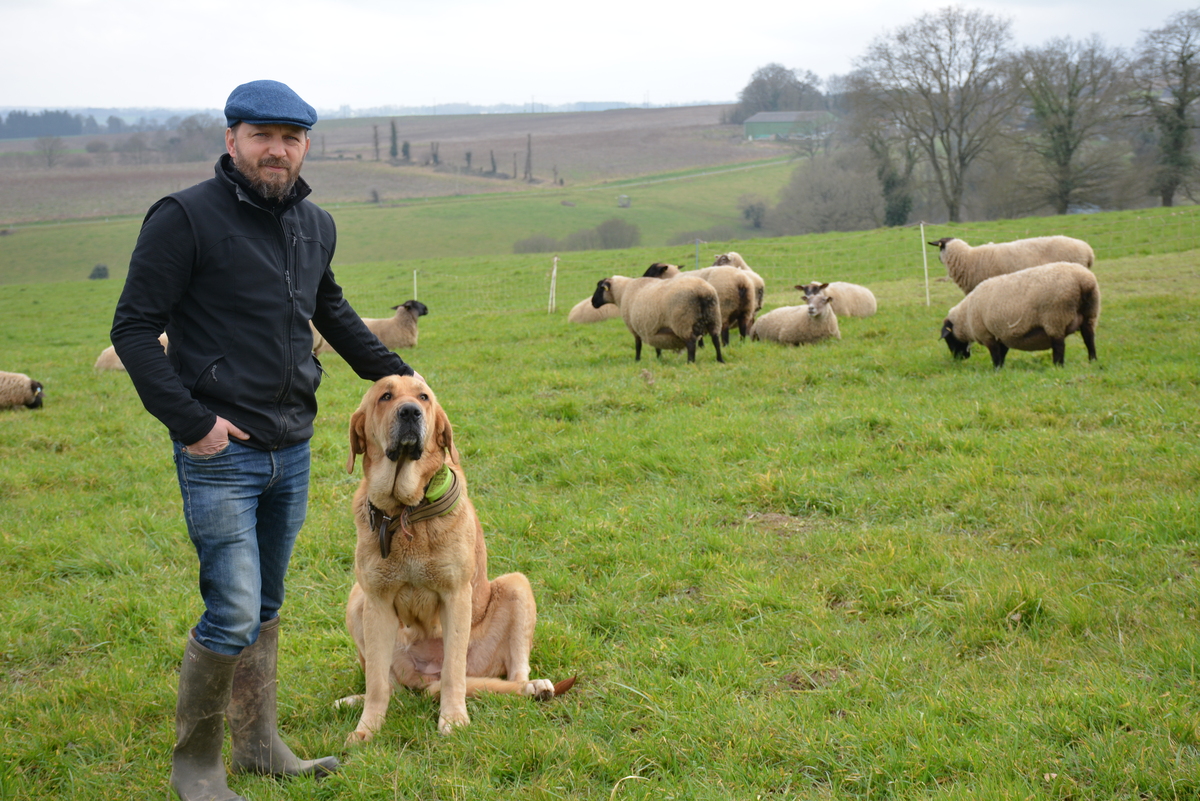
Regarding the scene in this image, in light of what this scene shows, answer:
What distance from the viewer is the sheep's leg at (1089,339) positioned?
33.8 feet

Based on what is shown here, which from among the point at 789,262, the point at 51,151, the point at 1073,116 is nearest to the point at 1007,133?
the point at 1073,116

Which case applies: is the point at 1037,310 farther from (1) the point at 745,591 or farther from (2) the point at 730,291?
(1) the point at 745,591

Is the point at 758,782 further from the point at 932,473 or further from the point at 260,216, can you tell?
the point at 932,473

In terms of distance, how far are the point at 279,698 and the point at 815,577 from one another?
10.6ft

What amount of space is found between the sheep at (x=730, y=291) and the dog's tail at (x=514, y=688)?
10850 mm

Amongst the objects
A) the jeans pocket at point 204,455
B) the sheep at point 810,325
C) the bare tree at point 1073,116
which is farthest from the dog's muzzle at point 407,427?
the bare tree at point 1073,116

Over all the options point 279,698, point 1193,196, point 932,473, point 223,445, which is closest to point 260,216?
point 223,445

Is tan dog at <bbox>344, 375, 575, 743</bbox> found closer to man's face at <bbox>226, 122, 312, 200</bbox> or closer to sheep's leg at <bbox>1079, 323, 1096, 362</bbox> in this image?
man's face at <bbox>226, 122, 312, 200</bbox>

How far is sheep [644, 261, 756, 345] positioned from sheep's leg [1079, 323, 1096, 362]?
5.53m

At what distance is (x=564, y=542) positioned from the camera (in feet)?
20.0

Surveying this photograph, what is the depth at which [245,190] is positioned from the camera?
3260mm

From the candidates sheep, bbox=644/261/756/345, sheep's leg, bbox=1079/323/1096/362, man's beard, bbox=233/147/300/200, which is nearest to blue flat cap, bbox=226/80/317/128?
man's beard, bbox=233/147/300/200

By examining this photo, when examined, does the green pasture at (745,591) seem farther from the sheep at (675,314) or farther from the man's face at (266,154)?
the man's face at (266,154)

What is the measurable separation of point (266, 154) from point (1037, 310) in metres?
9.69
